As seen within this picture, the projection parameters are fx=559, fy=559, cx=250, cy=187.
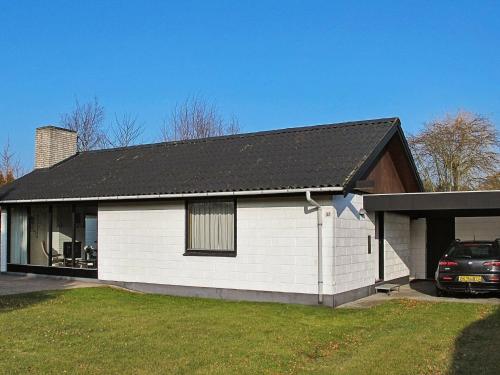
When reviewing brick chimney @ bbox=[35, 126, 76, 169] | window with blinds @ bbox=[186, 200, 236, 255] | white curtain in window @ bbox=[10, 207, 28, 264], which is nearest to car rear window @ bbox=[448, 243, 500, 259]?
window with blinds @ bbox=[186, 200, 236, 255]

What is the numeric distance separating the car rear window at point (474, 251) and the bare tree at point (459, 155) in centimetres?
1873

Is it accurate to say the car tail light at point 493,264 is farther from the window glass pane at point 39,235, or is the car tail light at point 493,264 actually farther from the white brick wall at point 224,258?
the window glass pane at point 39,235

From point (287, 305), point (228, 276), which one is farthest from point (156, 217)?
point (287, 305)

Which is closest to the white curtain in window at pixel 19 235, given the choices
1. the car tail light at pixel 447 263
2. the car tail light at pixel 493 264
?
the car tail light at pixel 447 263

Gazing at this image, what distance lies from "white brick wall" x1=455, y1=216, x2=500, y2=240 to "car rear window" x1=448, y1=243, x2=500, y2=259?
5.87 metres

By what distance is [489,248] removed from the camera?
13.3 meters

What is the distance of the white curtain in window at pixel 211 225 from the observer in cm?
1345

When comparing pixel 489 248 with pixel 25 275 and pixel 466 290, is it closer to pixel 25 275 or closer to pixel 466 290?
pixel 466 290

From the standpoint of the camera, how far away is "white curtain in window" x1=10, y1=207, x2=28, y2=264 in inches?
706

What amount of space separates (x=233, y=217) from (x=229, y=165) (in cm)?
180

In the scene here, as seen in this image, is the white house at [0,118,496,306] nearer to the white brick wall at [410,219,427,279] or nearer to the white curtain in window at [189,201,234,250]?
the white curtain in window at [189,201,234,250]

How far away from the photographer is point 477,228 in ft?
62.7

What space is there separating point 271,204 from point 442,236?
29.7ft

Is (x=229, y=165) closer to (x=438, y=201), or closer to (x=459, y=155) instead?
(x=438, y=201)
